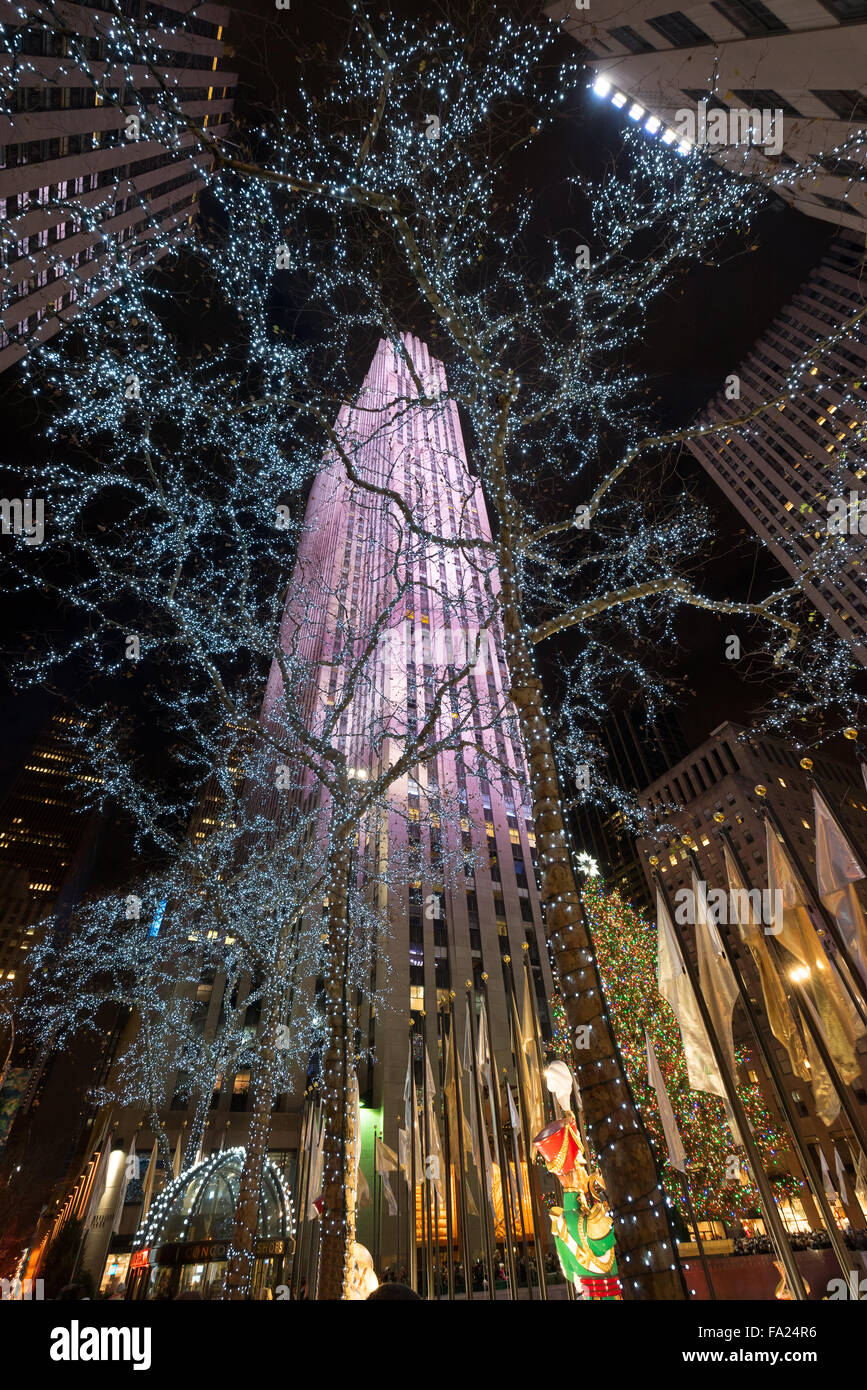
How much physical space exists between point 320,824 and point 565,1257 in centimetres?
3092

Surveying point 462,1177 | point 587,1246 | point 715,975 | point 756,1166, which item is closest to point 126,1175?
point 462,1177

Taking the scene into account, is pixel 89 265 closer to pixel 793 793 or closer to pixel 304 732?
pixel 304 732

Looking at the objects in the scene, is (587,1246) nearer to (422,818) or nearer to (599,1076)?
(599,1076)

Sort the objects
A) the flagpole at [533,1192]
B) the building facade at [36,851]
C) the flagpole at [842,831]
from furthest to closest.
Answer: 1. the building facade at [36,851]
2. the flagpole at [842,831]
3. the flagpole at [533,1192]

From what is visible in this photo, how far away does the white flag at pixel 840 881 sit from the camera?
8977mm

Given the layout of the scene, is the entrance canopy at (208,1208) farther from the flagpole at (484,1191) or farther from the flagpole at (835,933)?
the flagpole at (835,933)

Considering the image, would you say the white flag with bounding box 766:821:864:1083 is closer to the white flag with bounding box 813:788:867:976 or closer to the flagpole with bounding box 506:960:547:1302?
the white flag with bounding box 813:788:867:976

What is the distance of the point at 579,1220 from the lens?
9016 millimetres

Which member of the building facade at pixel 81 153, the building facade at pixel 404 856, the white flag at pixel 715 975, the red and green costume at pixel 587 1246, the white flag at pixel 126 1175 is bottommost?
the red and green costume at pixel 587 1246

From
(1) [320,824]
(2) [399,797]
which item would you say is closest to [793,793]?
(2) [399,797]

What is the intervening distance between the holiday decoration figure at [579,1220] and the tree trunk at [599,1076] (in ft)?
18.1

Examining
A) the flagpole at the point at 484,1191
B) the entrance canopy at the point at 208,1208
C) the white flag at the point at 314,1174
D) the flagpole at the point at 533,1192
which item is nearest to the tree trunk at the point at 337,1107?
the flagpole at the point at 533,1192

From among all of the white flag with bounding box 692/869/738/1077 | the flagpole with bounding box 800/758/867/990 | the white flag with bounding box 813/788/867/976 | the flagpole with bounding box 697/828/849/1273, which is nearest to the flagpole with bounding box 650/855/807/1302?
the flagpole with bounding box 697/828/849/1273

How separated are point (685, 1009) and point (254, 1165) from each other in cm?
791
